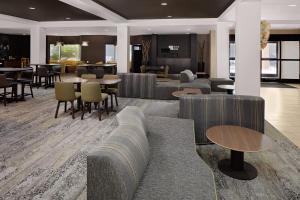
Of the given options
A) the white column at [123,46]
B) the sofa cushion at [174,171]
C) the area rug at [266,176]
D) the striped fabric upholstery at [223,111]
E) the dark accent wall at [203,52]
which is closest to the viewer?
the sofa cushion at [174,171]

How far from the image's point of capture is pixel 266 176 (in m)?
3.16

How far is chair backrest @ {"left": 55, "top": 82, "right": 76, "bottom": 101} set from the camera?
6.07 metres

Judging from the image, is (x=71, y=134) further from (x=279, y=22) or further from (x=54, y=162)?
(x=279, y=22)

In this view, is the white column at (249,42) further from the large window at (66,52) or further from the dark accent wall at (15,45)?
the dark accent wall at (15,45)

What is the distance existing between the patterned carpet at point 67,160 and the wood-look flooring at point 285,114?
30 centimetres

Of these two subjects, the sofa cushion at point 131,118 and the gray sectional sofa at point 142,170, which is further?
the sofa cushion at point 131,118

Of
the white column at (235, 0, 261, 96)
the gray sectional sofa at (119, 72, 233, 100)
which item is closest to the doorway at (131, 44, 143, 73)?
the gray sectional sofa at (119, 72, 233, 100)

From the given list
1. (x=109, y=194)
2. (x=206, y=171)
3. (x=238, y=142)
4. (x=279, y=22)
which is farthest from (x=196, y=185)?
(x=279, y=22)

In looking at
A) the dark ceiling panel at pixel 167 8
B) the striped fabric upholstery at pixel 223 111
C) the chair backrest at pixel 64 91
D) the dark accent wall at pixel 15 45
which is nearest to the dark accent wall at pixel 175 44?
the dark ceiling panel at pixel 167 8

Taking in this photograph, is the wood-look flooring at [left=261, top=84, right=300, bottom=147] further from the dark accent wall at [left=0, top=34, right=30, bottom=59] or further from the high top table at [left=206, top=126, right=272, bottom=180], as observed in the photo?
the dark accent wall at [left=0, top=34, right=30, bottom=59]

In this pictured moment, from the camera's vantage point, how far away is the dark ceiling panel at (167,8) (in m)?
7.16

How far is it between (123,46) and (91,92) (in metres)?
5.13

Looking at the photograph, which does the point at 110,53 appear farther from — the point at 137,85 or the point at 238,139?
the point at 238,139

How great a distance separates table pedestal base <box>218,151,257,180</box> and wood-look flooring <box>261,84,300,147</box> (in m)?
1.65
